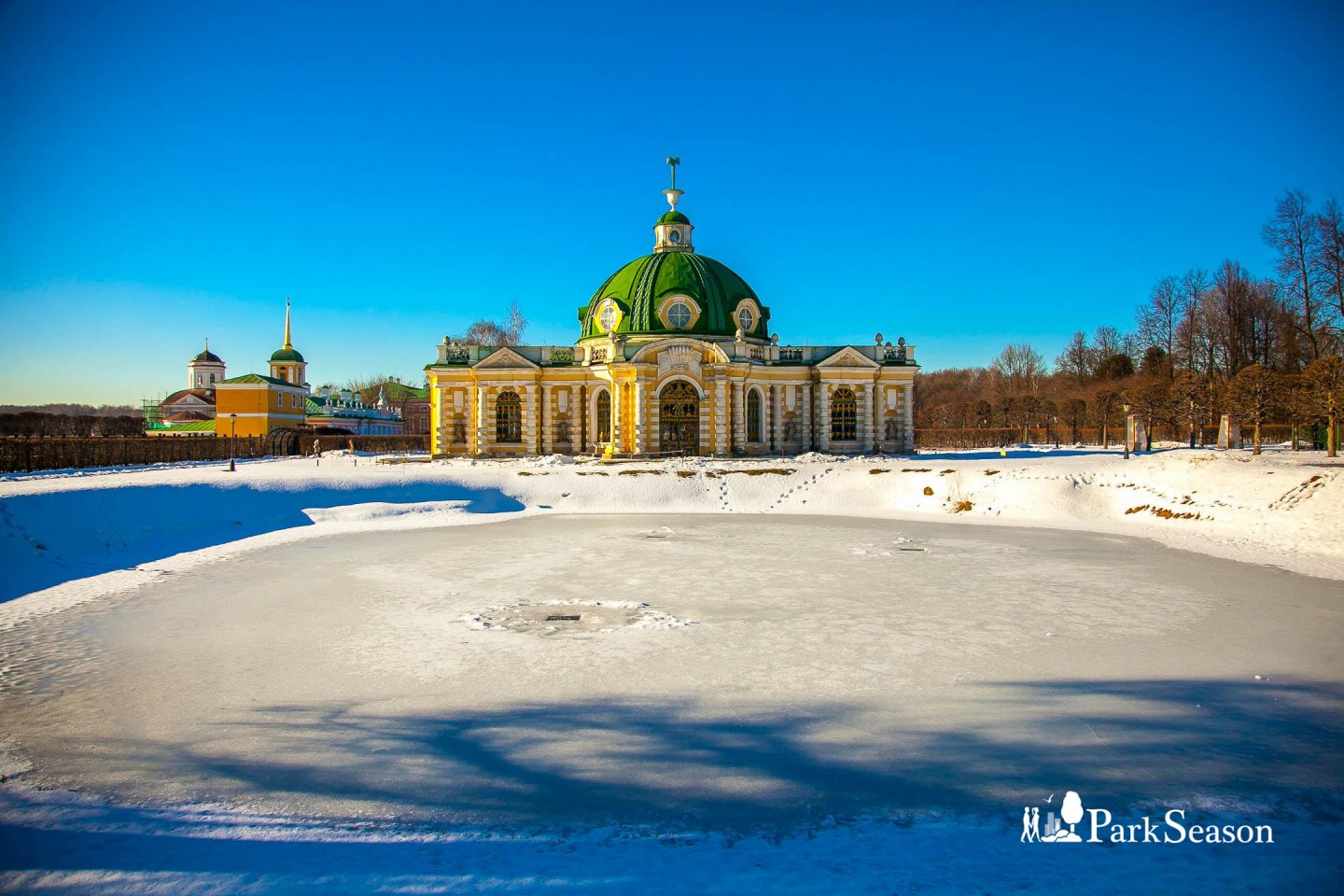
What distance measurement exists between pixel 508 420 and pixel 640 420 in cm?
888

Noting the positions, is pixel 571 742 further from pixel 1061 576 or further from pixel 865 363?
pixel 865 363

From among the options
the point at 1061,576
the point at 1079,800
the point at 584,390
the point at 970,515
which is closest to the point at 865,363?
the point at 584,390

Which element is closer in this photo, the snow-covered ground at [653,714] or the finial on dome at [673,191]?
the snow-covered ground at [653,714]

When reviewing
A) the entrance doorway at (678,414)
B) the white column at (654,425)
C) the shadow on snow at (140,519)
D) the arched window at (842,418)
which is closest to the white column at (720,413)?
the entrance doorway at (678,414)

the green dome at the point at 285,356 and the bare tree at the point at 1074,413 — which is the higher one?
the green dome at the point at 285,356

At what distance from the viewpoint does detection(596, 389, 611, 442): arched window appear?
46.5m

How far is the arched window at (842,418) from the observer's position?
46562 mm

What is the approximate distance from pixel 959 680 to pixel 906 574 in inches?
271

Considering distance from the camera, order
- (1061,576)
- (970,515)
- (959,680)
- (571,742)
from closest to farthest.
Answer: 1. (571,742)
2. (959,680)
3. (1061,576)
4. (970,515)

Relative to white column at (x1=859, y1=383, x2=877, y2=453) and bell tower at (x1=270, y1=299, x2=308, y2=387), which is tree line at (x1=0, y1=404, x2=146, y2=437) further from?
white column at (x1=859, y1=383, x2=877, y2=453)

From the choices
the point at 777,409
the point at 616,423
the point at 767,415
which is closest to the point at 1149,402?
the point at 777,409

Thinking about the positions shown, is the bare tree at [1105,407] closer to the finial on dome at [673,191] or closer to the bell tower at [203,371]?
the finial on dome at [673,191]

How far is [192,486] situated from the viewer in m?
25.5

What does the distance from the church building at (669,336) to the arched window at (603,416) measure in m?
0.05
